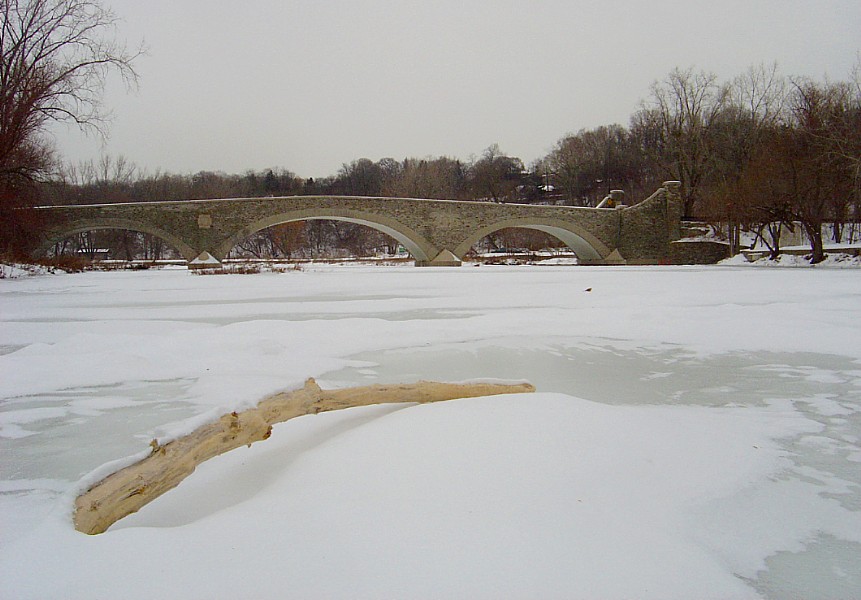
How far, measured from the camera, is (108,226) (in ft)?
87.1

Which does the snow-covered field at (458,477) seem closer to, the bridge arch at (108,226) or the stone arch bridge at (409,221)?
the stone arch bridge at (409,221)

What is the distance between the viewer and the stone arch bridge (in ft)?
86.8

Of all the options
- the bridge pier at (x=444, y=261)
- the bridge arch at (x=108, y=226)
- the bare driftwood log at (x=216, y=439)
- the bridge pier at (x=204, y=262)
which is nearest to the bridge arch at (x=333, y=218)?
the bridge pier at (x=444, y=261)

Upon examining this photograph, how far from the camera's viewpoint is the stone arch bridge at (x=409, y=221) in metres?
26.5

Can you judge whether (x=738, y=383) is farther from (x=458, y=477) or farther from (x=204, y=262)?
(x=204, y=262)

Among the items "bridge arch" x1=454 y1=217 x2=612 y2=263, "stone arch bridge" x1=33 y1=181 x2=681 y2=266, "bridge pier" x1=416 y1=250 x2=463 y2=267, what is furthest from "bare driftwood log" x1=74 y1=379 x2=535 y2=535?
"bridge arch" x1=454 y1=217 x2=612 y2=263

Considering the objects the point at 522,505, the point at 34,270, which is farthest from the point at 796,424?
the point at 34,270

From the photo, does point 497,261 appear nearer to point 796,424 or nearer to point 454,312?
point 454,312

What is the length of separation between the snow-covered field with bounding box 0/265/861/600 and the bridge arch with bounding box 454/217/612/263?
24.8 metres

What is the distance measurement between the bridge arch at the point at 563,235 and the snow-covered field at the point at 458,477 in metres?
24.8

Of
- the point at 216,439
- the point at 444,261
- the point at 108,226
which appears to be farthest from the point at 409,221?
the point at 216,439

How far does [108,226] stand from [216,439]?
28.8 meters

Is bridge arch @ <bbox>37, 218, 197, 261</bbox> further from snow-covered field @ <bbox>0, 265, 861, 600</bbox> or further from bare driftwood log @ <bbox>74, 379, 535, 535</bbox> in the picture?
bare driftwood log @ <bbox>74, 379, 535, 535</bbox>

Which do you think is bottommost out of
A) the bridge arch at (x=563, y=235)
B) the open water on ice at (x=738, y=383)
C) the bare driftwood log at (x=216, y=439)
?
the open water on ice at (x=738, y=383)
